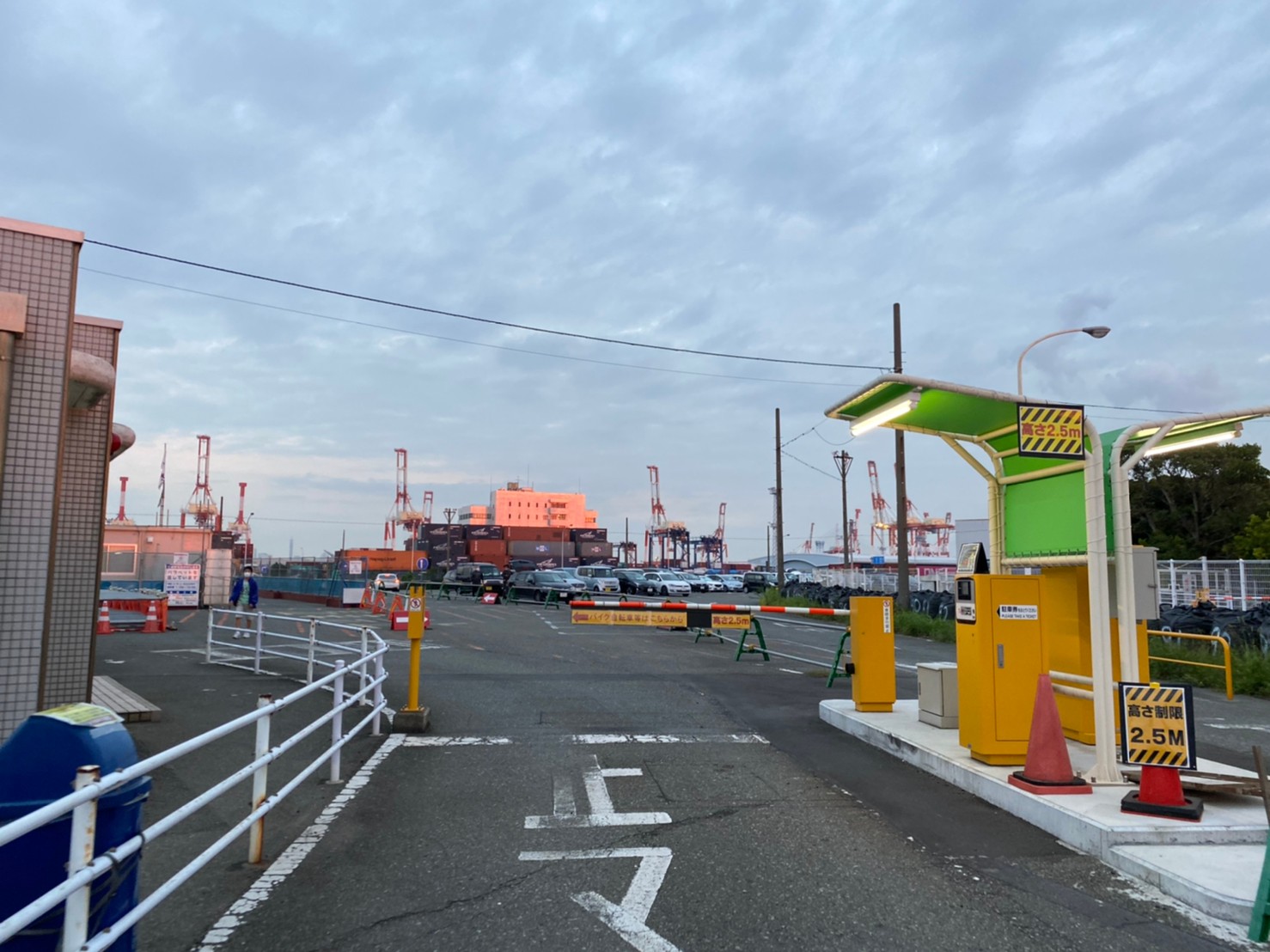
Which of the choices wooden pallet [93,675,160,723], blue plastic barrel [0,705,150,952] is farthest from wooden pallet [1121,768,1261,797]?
wooden pallet [93,675,160,723]

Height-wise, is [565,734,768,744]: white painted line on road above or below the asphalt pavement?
below

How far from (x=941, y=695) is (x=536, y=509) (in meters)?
129

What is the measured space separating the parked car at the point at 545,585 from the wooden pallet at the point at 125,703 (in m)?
24.3

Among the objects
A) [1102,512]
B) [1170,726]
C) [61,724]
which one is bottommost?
[1170,726]

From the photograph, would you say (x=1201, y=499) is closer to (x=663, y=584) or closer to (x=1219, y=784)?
(x=663, y=584)

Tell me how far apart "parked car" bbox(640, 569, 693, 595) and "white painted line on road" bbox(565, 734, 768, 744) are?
40969 millimetres

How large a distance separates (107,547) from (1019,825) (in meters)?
39.0

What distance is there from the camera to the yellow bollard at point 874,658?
9844 millimetres

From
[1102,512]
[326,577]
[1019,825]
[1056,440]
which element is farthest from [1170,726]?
[326,577]

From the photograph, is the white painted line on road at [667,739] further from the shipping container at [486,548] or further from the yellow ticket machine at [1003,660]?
the shipping container at [486,548]

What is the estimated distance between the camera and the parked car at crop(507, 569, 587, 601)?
119 feet

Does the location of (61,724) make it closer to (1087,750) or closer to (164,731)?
(164,731)

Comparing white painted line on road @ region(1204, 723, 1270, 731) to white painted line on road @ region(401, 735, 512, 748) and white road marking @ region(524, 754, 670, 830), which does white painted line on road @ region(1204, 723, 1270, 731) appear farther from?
white painted line on road @ region(401, 735, 512, 748)

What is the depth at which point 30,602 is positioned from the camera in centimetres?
696
